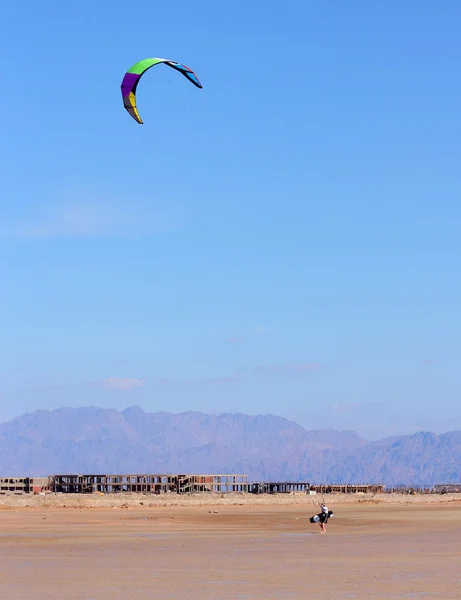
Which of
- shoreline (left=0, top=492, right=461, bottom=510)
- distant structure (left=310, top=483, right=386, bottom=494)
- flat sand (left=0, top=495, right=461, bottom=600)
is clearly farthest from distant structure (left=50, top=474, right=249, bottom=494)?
flat sand (left=0, top=495, right=461, bottom=600)

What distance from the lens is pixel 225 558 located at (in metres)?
27.9

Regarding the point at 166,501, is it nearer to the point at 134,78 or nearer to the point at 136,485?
the point at 136,485

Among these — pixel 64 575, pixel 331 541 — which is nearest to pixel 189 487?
pixel 331 541

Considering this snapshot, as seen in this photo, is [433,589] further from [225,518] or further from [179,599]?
[225,518]

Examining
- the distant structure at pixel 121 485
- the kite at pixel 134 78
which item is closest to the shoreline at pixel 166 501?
the distant structure at pixel 121 485

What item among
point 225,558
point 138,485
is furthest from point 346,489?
point 225,558

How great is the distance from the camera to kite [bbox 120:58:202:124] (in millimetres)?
42188

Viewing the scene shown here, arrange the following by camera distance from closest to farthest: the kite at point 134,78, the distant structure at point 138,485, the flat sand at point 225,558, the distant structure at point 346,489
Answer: the flat sand at point 225,558 → the kite at point 134,78 → the distant structure at point 138,485 → the distant structure at point 346,489

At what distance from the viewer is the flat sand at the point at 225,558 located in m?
21.0

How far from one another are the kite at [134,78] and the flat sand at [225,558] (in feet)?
52.1

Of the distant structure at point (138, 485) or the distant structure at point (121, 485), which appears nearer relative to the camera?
the distant structure at point (138, 485)

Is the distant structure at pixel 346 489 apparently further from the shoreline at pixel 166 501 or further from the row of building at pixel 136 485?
the shoreline at pixel 166 501

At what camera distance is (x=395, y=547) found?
3183 centimetres

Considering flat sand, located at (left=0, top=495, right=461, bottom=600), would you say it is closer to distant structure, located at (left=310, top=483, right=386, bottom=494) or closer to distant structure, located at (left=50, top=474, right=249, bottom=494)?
distant structure, located at (left=50, top=474, right=249, bottom=494)
